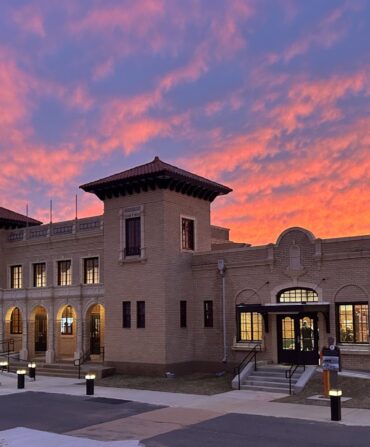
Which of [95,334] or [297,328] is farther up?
[297,328]

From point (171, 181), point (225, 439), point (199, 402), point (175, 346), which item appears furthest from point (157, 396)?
point (171, 181)

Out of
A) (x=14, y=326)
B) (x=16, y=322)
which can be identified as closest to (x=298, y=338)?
(x=16, y=322)

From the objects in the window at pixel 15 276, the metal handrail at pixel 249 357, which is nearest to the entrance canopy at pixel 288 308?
the metal handrail at pixel 249 357

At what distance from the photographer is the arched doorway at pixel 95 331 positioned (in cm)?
3403

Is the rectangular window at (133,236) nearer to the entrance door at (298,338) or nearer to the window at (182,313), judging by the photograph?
the window at (182,313)

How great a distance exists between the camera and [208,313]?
29.8 metres

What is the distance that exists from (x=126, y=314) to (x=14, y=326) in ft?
38.8

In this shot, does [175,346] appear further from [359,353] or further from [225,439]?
[225,439]

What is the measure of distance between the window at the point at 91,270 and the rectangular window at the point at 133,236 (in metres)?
5.13

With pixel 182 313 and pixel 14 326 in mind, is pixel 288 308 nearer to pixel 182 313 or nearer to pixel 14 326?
pixel 182 313

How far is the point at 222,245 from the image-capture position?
125 feet

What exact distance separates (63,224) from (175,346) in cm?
1182

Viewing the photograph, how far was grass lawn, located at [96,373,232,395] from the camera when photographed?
962 inches

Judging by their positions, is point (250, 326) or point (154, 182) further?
point (154, 182)
